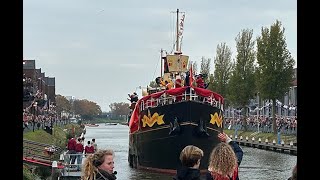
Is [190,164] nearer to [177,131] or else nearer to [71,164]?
[71,164]

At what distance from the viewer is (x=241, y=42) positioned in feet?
251

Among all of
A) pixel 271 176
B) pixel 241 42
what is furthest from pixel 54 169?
pixel 241 42

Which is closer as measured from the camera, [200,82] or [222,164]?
[222,164]

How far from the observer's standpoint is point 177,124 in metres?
31.0

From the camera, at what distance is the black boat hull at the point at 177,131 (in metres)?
31.1

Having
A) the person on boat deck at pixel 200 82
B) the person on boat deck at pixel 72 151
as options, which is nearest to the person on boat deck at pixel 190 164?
the person on boat deck at pixel 72 151

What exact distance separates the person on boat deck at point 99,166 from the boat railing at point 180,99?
2517 centimetres

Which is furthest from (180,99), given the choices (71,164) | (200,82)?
(71,164)

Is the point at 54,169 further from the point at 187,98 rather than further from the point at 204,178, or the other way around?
the point at 204,178

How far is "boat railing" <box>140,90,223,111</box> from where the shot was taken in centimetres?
3150

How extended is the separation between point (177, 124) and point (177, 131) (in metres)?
0.39

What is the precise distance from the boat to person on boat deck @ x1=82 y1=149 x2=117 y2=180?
79.7 ft

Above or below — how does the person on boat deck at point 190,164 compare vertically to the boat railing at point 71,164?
above

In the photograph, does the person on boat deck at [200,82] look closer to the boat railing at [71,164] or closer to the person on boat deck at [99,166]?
the boat railing at [71,164]
